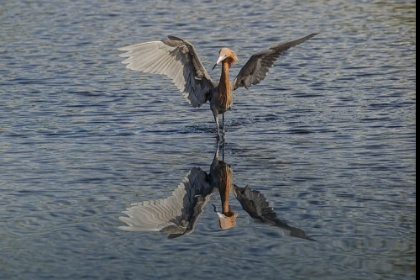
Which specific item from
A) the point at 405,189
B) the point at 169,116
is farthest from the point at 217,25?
the point at 405,189

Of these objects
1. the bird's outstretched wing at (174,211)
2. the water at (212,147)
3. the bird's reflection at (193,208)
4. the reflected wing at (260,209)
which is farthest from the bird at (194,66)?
the reflected wing at (260,209)

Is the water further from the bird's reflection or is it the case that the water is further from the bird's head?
the bird's head

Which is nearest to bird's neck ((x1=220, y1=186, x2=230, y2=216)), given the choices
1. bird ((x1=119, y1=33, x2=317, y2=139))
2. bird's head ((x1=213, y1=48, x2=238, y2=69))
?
bird ((x1=119, y1=33, x2=317, y2=139))

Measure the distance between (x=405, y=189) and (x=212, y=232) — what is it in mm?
1876

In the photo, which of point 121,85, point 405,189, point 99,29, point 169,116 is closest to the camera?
point 405,189

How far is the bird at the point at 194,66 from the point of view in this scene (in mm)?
10211

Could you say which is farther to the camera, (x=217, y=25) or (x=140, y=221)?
(x=217, y=25)

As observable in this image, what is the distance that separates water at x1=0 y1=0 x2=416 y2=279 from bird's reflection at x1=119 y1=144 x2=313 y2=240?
0.09 metres

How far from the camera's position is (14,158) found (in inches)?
369

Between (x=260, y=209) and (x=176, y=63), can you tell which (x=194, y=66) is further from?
(x=260, y=209)

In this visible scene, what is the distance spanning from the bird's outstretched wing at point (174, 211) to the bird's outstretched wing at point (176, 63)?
7.00 ft

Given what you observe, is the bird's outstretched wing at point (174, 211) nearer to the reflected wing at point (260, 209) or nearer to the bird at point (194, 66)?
the reflected wing at point (260, 209)

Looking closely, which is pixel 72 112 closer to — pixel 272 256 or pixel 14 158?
pixel 14 158

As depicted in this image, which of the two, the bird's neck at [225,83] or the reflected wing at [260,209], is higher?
the bird's neck at [225,83]
